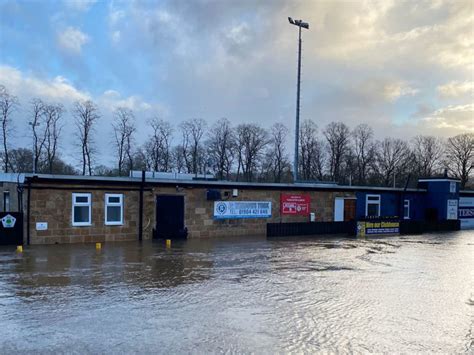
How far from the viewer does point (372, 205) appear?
29.0 metres

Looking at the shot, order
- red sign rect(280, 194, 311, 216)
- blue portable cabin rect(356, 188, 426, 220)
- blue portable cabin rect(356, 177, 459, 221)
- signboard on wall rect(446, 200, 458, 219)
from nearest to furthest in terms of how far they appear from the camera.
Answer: red sign rect(280, 194, 311, 216) < blue portable cabin rect(356, 188, 426, 220) < blue portable cabin rect(356, 177, 459, 221) < signboard on wall rect(446, 200, 458, 219)

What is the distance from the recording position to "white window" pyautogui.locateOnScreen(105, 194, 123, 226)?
1941 centimetres

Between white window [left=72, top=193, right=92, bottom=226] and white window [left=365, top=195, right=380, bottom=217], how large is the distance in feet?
55.6

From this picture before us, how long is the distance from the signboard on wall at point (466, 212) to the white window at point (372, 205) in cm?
896

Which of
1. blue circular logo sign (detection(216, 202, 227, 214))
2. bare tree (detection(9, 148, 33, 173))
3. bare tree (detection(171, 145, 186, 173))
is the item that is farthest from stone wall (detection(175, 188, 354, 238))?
bare tree (detection(171, 145, 186, 173))

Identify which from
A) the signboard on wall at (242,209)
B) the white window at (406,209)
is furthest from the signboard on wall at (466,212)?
the signboard on wall at (242,209)

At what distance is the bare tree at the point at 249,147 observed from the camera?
64312 mm

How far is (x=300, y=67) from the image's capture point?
1297 inches

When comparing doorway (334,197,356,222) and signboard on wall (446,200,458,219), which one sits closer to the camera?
doorway (334,197,356,222)

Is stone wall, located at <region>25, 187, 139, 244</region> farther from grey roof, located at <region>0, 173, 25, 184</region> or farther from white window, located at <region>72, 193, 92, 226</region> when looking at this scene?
grey roof, located at <region>0, 173, 25, 184</region>

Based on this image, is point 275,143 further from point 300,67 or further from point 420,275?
point 420,275

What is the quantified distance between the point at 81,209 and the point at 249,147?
1878 inches

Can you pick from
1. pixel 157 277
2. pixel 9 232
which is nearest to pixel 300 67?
pixel 9 232

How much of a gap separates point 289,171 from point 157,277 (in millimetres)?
55677
